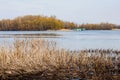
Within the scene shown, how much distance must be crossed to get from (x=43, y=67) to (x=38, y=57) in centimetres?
43

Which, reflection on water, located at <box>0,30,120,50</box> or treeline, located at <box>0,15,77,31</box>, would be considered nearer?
reflection on water, located at <box>0,30,120,50</box>

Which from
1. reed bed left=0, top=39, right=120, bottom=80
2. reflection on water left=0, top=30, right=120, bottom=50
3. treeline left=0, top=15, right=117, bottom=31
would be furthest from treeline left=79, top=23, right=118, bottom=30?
reed bed left=0, top=39, right=120, bottom=80

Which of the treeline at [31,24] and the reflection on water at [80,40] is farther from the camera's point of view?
the treeline at [31,24]

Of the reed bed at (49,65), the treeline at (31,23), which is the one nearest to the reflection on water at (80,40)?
the reed bed at (49,65)

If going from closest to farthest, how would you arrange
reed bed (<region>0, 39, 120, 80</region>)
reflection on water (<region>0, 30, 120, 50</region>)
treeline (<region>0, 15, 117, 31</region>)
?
reed bed (<region>0, 39, 120, 80</region>) → reflection on water (<region>0, 30, 120, 50</region>) → treeline (<region>0, 15, 117, 31</region>)

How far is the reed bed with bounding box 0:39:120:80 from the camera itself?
30.2 ft

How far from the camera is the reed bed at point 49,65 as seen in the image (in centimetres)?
921

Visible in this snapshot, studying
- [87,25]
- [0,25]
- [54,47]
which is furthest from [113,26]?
[54,47]

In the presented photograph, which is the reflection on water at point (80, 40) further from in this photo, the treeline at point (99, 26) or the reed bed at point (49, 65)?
the treeline at point (99, 26)

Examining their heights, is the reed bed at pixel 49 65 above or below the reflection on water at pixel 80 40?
above

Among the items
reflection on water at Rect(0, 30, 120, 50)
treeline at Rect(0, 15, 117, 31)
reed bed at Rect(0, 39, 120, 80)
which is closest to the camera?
reed bed at Rect(0, 39, 120, 80)

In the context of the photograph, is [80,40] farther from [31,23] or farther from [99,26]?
[99,26]

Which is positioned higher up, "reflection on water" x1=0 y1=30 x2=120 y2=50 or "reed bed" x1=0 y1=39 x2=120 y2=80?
"reed bed" x1=0 y1=39 x2=120 y2=80

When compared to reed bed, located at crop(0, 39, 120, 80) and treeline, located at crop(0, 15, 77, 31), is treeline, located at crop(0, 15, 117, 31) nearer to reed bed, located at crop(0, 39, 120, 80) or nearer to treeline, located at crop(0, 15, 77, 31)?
treeline, located at crop(0, 15, 77, 31)
